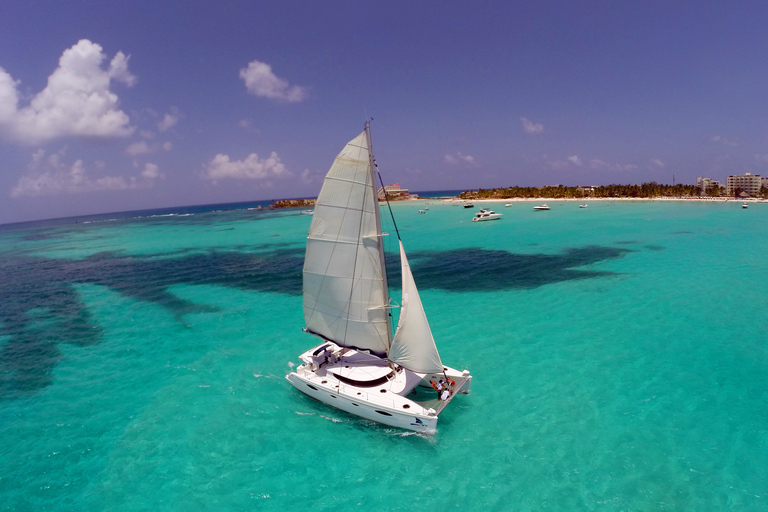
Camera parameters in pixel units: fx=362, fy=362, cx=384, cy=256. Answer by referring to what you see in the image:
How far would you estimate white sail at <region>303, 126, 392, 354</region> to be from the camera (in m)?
17.5

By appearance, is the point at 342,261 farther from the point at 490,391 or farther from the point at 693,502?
the point at 693,502

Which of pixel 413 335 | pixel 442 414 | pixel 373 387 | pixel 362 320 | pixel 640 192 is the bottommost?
Answer: pixel 442 414

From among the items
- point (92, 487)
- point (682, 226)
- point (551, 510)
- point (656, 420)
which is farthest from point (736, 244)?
point (92, 487)

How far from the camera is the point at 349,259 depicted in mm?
18562

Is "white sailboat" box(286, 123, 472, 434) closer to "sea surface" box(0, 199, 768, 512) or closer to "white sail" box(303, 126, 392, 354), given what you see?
"white sail" box(303, 126, 392, 354)

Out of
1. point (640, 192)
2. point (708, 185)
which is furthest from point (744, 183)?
point (640, 192)

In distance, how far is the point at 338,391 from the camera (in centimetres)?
1830

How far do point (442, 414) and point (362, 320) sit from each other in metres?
6.40

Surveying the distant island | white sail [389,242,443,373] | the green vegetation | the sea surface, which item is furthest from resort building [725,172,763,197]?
white sail [389,242,443,373]

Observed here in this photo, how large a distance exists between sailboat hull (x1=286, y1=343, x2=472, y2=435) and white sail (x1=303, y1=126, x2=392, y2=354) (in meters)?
1.29

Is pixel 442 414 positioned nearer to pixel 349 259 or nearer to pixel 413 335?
pixel 413 335

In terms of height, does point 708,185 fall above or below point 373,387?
above

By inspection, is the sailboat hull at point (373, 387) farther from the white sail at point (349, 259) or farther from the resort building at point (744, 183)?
the resort building at point (744, 183)

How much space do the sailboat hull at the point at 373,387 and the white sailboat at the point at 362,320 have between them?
0.16 feet
